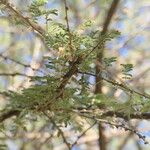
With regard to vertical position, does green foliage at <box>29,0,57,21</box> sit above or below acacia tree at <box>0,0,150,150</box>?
above

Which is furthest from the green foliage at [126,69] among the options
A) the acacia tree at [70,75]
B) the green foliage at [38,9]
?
the green foliage at [38,9]

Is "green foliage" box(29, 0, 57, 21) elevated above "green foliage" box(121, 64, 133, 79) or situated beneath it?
elevated above

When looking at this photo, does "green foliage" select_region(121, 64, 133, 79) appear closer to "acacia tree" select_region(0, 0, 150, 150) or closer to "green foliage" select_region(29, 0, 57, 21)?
"acacia tree" select_region(0, 0, 150, 150)

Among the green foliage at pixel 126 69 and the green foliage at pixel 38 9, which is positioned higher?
the green foliage at pixel 38 9

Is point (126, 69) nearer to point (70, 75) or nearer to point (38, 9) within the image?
point (70, 75)

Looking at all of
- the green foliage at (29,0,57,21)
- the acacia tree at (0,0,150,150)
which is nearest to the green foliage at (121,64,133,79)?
the acacia tree at (0,0,150,150)

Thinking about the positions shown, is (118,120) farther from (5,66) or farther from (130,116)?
(5,66)

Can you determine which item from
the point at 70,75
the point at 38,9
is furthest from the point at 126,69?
the point at 38,9

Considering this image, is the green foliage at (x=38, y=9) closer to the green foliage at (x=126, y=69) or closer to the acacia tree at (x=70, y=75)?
the acacia tree at (x=70, y=75)

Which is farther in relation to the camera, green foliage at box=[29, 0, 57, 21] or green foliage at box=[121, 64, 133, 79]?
green foliage at box=[121, 64, 133, 79]

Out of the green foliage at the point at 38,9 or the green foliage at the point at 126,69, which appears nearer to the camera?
the green foliage at the point at 38,9

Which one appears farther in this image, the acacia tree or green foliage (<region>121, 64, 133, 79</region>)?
green foliage (<region>121, 64, 133, 79</region>)
